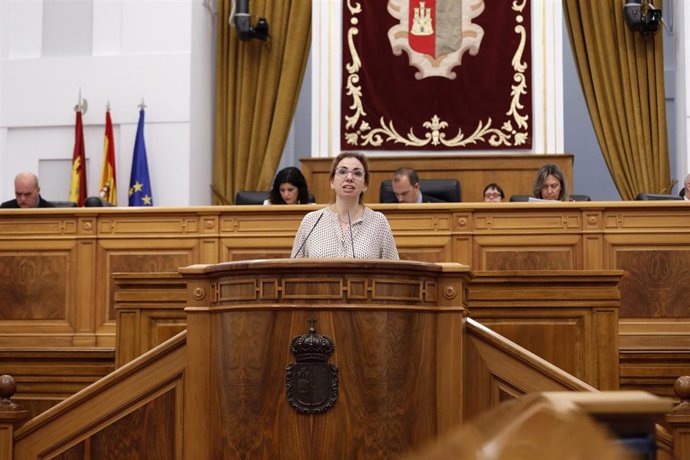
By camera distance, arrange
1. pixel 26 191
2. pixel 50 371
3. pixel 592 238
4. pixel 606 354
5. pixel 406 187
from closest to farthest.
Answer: pixel 606 354 → pixel 50 371 → pixel 592 238 → pixel 406 187 → pixel 26 191

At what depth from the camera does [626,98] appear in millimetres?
10070

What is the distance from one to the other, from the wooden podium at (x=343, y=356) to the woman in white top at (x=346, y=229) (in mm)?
647

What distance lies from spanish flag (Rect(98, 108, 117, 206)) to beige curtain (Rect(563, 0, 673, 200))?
167 inches

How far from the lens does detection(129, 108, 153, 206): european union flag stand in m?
9.54

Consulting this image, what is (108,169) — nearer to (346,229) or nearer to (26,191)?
(26,191)

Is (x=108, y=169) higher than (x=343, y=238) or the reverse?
higher

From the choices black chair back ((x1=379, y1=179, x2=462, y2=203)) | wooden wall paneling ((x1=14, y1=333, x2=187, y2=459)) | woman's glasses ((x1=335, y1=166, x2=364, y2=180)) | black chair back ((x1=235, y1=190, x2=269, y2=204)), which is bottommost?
wooden wall paneling ((x1=14, y1=333, x2=187, y2=459))

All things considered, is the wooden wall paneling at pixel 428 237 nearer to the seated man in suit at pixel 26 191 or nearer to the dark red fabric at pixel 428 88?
the seated man in suit at pixel 26 191

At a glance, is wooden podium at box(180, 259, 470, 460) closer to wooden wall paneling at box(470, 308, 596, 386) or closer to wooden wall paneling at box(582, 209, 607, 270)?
wooden wall paneling at box(470, 308, 596, 386)

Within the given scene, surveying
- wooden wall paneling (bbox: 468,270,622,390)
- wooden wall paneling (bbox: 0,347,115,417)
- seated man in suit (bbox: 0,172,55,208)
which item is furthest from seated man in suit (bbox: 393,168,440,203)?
seated man in suit (bbox: 0,172,55,208)

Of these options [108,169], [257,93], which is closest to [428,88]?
[257,93]

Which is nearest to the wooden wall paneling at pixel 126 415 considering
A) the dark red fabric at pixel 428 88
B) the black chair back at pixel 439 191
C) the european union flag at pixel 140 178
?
the black chair back at pixel 439 191

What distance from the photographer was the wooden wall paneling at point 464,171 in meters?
9.23

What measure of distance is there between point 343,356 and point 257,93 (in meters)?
7.05
